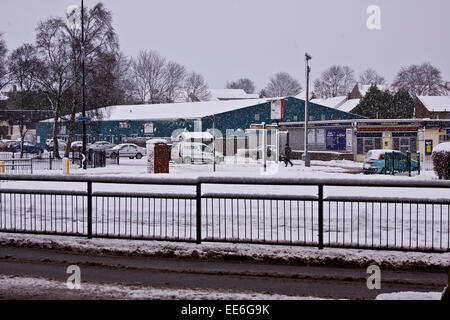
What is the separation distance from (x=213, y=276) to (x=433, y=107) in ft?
264

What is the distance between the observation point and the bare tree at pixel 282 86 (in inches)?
5492

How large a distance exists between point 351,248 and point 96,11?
41280mm

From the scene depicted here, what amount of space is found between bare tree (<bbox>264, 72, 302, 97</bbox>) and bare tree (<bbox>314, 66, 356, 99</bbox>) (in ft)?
43.8

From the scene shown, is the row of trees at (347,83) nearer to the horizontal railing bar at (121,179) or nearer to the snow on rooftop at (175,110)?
the snow on rooftop at (175,110)

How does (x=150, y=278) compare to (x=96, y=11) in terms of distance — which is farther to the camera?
(x=96, y=11)

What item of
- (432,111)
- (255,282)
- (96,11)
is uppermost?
(96,11)

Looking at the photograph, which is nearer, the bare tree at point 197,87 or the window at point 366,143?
the window at point 366,143

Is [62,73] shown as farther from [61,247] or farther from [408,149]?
[61,247]

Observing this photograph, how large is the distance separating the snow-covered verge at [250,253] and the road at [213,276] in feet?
0.62

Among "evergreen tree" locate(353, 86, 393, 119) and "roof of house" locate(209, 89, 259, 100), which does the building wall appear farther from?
"roof of house" locate(209, 89, 259, 100)

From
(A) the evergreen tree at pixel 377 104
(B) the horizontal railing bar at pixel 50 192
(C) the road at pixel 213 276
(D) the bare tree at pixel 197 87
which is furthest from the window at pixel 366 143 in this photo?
(D) the bare tree at pixel 197 87

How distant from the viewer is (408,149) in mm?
44625
